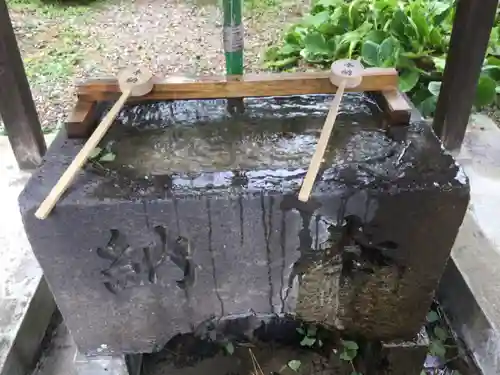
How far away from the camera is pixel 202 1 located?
19.5ft

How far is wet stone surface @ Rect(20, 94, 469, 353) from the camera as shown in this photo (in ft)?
4.39

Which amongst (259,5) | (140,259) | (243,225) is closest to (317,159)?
(243,225)

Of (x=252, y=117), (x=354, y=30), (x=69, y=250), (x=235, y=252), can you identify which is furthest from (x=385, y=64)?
(x=69, y=250)

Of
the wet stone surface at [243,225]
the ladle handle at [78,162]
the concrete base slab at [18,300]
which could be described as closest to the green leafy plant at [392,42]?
the wet stone surface at [243,225]

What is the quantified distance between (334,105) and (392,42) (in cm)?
200

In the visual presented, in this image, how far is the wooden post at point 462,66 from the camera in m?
2.21

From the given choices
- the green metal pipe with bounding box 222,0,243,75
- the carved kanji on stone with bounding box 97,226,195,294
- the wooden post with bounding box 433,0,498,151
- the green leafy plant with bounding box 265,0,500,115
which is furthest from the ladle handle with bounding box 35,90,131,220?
the green leafy plant with bounding box 265,0,500,115

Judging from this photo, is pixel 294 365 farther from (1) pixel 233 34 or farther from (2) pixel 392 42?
(2) pixel 392 42

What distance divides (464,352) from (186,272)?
1151 mm

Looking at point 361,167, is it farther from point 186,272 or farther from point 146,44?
point 146,44

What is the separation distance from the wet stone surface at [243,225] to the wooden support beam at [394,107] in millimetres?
38

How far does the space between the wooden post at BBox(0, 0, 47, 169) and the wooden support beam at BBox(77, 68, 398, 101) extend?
2.43ft

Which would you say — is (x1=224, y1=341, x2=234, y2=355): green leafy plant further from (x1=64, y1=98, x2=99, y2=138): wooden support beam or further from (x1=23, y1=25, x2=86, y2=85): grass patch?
(x1=23, y1=25, x2=86, y2=85): grass patch

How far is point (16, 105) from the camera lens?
2.32m
